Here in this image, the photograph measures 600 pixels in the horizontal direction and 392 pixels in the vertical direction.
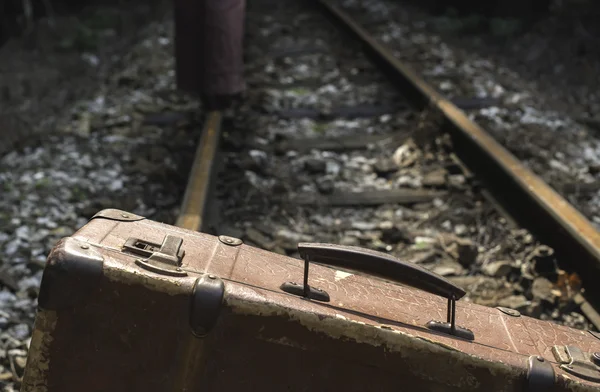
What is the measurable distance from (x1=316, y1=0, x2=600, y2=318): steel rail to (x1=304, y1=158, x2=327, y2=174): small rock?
2.62 ft

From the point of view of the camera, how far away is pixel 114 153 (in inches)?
153

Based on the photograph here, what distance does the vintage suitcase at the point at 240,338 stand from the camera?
1.43m

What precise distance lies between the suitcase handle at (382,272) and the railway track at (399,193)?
3.23 feet

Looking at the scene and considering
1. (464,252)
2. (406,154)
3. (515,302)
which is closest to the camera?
(515,302)

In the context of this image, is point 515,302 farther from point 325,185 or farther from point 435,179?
point 325,185

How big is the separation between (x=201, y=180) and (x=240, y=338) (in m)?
1.79

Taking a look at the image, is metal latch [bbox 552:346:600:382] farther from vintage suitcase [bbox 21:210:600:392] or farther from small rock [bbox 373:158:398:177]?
small rock [bbox 373:158:398:177]

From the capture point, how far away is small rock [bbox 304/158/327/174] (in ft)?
12.1

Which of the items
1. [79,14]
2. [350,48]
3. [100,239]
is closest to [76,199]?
[100,239]

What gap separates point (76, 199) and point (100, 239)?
1876 mm

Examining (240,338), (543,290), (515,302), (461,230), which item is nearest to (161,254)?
(240,338)

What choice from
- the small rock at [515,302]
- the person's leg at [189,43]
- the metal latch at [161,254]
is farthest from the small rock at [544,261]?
the person's leg at [189,43]

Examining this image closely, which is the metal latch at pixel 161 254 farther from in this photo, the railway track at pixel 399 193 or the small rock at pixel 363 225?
the small rock at pixel 363 225

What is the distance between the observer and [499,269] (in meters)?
2.66
